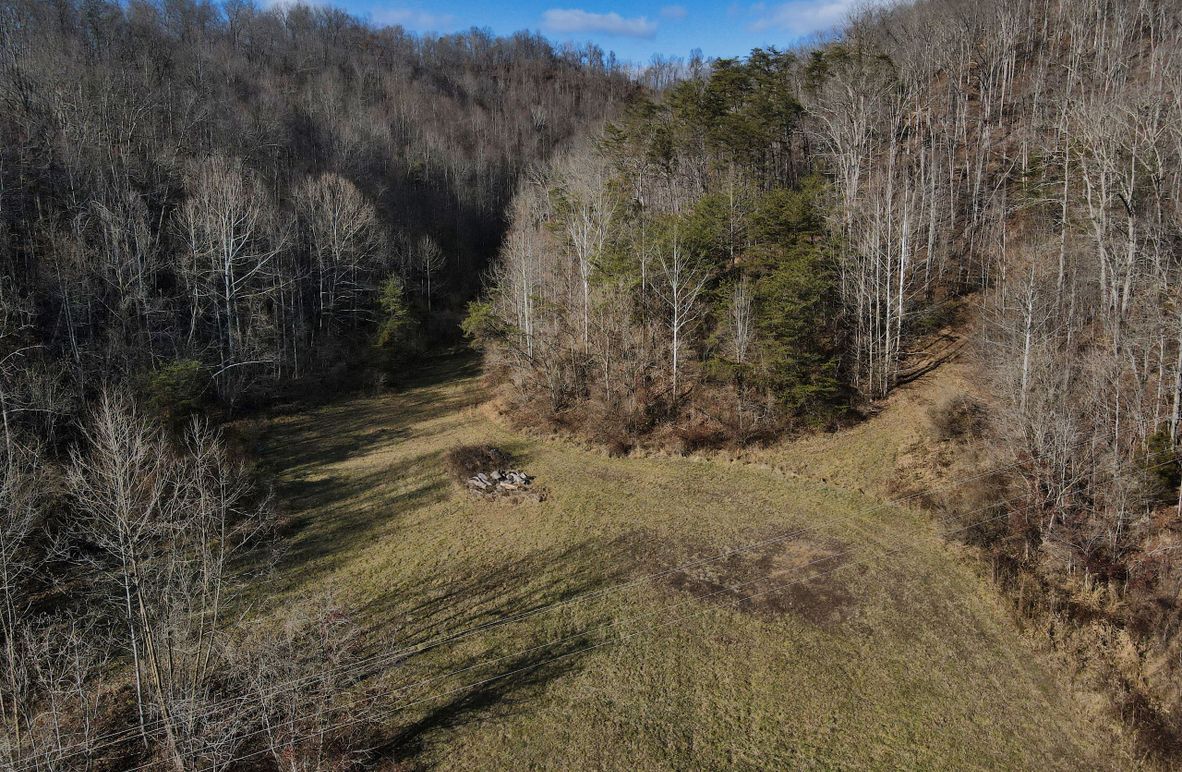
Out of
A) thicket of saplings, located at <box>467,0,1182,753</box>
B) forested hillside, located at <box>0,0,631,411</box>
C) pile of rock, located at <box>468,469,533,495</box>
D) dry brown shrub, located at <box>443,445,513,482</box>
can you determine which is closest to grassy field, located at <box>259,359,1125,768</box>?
dry brown shrub, located at <box>443,445,513,482</box>

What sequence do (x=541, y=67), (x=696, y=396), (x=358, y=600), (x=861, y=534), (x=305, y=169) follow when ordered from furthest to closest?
(x=541, y=67), (x=305, y=169), (x=696, y=396), (x=861, y=534), (x=358, y=600)

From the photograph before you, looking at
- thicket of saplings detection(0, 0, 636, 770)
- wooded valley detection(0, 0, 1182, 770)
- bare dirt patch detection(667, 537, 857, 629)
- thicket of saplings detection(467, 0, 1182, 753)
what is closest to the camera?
thicket of saplings detection(0, 0, 636, 770)

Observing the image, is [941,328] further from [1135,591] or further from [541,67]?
[541,67]

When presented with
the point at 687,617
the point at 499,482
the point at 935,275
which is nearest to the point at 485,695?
the point at 687,617

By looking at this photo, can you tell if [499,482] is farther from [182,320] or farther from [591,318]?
[182,320]

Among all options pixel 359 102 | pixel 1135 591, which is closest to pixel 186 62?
pixel 359 102

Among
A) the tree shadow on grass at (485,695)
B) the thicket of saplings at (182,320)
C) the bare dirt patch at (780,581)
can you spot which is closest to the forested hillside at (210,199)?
the thicket of saplings at (182,320)

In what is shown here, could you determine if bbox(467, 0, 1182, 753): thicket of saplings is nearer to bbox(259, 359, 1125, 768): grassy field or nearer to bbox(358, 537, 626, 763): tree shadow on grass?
bbox(259, 359, 1125, 768): grassy field
